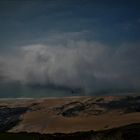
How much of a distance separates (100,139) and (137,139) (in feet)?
178

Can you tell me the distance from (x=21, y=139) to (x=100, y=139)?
3235 inches

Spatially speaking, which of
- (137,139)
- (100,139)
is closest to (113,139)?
(100,139)

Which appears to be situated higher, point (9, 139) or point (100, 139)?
point (9, 139)

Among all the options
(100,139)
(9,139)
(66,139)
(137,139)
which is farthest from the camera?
(66,139)

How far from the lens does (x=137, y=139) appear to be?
119188 mm

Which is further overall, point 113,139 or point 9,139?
point 9,139

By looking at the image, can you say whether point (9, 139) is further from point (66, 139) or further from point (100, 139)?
point (100, 139)

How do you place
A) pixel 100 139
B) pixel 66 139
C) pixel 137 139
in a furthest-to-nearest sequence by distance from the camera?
pixel 66 139 < pixel 137 139 < pixel 100 139

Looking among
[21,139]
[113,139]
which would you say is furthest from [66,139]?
[113,139]

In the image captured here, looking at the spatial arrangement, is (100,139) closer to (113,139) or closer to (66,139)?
(113,139)

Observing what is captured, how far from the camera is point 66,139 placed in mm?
152875

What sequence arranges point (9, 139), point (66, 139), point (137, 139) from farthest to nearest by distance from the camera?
point (66, 139) < point (9, 139) < point (137, 139)

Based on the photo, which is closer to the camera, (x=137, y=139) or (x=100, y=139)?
(x=100, y=139)

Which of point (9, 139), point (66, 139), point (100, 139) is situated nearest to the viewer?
point (100, 139)
